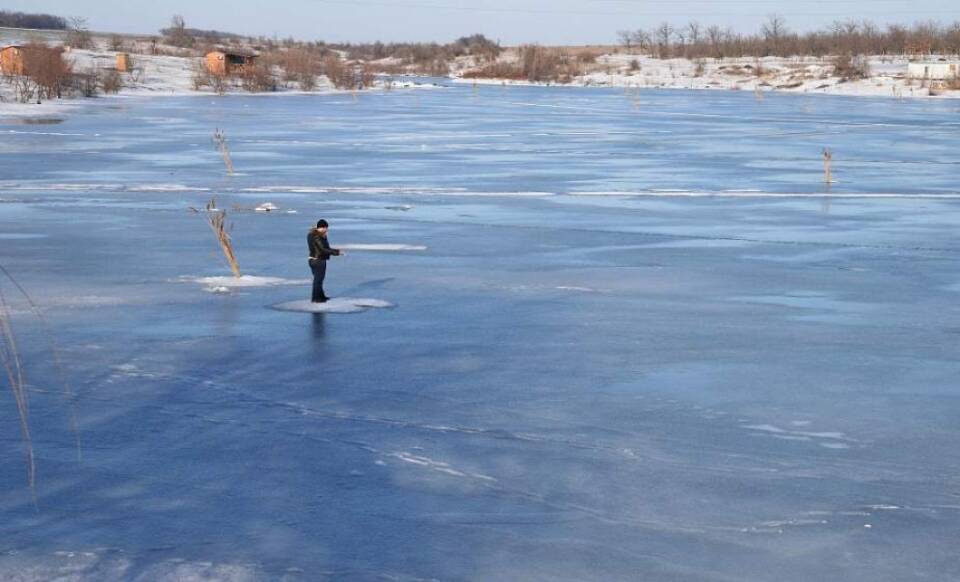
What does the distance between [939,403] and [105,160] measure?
27021 mm

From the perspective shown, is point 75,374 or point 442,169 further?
point 442,169

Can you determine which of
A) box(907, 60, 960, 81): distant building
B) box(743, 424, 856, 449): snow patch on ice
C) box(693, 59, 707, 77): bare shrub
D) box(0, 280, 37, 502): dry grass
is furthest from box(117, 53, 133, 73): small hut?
box(743, 424, 856, 449): snow patch on ice

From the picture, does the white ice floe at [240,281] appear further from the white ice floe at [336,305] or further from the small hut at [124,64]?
the small hut at [124,64]

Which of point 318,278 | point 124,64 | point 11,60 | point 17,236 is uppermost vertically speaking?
point 11,60

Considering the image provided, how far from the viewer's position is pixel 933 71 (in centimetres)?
10538

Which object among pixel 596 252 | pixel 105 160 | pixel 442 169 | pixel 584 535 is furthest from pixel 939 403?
pixel 105 160

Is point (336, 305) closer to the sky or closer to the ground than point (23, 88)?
closer to the ground

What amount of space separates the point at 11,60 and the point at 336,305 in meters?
79.7

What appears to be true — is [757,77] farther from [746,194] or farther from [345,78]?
[746,194]

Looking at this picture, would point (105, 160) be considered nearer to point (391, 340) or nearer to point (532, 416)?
point (391, 340)

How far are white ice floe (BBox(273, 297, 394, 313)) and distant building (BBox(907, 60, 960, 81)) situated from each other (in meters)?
90.6

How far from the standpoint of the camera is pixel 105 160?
35.1 metres

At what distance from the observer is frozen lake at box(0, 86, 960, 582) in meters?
8.05

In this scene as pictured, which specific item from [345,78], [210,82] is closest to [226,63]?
[345,78]
